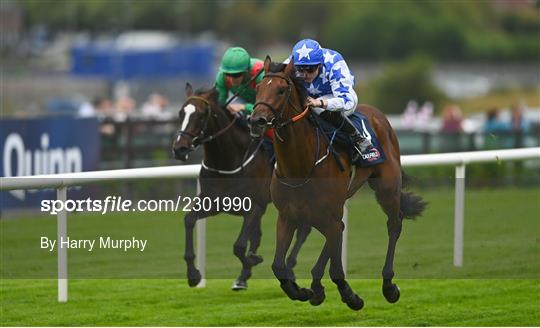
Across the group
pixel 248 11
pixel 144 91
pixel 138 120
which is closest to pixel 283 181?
pixel 138 120

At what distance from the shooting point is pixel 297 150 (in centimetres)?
638

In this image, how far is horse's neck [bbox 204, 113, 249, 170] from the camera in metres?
7.89

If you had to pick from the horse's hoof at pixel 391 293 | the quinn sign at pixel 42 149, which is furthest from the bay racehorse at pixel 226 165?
the quinn sign at pixel 42 149

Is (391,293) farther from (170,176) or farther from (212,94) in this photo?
(212,94)

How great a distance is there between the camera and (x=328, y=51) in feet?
22.0

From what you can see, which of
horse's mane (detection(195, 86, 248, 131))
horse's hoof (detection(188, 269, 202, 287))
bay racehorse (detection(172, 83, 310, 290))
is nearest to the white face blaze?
bay racehorse (detection(172, 83, 310, 290))

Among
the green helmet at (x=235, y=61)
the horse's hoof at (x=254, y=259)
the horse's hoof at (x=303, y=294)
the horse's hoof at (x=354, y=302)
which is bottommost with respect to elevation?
the horse's hoof at (x=254, y=259)

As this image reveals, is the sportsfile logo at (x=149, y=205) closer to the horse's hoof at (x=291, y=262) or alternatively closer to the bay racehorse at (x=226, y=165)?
the bay racehorse at (x=226, y=165)

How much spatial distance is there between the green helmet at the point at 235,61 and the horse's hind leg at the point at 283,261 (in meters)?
1.56

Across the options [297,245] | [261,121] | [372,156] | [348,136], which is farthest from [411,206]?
[261,121]

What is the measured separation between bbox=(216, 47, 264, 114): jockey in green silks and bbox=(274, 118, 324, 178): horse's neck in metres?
1.42

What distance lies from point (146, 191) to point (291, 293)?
192 inches

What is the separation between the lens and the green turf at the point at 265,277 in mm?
7516

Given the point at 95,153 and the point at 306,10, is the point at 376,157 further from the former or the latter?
the point at 306,10
